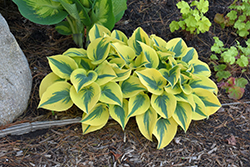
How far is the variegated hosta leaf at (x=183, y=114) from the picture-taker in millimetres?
1644

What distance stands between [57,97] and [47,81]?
0.65 feet

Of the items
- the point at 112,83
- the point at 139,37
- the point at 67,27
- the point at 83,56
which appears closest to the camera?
the point at 112,83

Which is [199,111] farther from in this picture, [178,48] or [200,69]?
[178,48]

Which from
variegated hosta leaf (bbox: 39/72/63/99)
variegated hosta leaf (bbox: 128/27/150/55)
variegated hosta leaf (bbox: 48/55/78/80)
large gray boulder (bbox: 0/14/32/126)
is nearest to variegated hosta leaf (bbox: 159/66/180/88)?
variegated hosta leaf (bbox: 128/27/150/55)

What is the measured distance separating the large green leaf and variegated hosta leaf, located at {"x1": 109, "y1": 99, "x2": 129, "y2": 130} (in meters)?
0.91

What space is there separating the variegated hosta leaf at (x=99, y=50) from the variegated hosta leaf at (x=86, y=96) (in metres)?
0.25

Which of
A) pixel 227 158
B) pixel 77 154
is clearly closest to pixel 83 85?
pixel 77 154

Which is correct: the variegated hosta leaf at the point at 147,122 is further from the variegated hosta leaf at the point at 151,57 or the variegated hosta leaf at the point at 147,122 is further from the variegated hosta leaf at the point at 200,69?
the variegated hosta leaf at the point at 200,69

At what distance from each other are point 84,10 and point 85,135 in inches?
42.7

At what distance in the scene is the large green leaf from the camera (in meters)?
1.75

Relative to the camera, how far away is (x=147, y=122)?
1.66 metres

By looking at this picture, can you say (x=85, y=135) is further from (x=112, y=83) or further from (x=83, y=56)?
(x=83, y=56)

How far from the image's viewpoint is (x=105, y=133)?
173 cm

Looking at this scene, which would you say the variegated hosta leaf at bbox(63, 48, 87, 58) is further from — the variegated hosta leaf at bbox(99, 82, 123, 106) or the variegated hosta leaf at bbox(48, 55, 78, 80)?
the variegated hosta leaf at bbox(99, 82, 123, 106)
